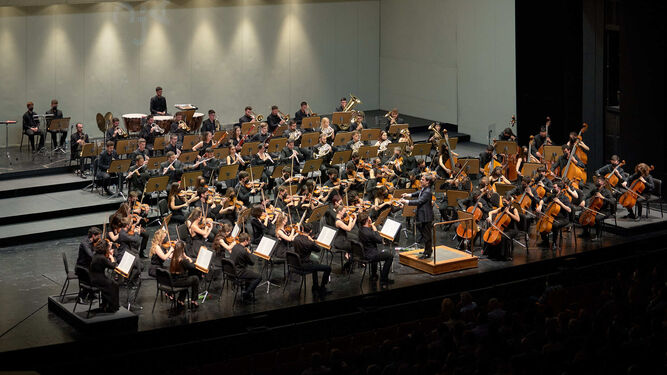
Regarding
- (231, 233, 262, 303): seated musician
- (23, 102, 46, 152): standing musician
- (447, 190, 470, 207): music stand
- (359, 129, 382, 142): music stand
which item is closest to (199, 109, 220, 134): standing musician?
(359, 129, 382, 142): music stand

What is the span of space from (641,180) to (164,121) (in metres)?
8.88

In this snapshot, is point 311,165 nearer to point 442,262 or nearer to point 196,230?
point 442,262

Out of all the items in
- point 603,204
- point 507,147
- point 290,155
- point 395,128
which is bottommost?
point 603,204

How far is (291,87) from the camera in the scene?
23500 millimetres

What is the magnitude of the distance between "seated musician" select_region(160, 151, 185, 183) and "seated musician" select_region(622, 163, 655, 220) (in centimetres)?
752

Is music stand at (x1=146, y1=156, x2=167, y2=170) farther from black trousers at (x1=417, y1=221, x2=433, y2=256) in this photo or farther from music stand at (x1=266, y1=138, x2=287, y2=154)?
black trousers at (x1=417, y1=221, x2=433, y2=256)

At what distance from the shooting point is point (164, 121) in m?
18.5

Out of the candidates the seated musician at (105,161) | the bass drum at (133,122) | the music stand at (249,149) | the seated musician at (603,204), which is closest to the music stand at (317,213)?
the music stand at (249,149)

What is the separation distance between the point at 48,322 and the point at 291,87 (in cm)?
1254

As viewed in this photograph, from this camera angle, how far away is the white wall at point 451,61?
21.2 metres

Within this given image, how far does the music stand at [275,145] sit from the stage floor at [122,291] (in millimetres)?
3115

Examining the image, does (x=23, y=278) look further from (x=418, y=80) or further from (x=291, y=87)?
(x=418, y=80)

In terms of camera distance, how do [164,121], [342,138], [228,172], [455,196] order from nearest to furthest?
[455,196] < [228,172] < [342,138] < [164,121]

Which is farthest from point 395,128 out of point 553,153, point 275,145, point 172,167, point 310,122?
point 172,167
